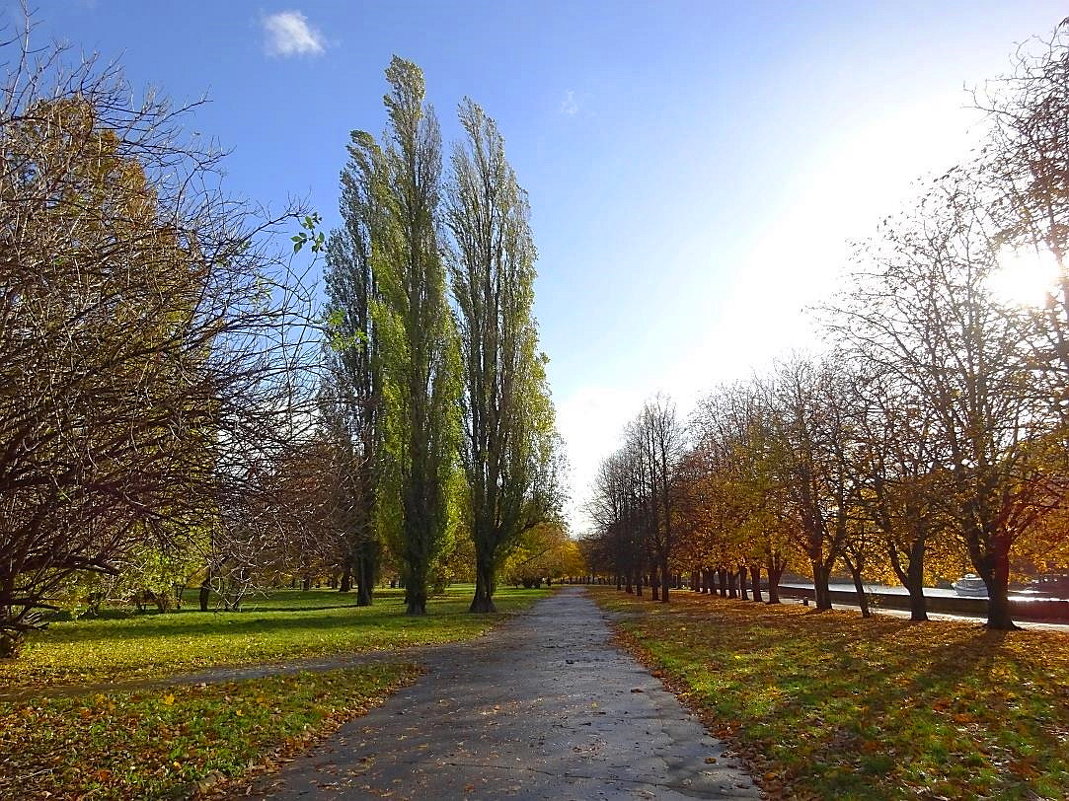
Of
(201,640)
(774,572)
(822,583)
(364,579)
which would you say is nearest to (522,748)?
(201,640)

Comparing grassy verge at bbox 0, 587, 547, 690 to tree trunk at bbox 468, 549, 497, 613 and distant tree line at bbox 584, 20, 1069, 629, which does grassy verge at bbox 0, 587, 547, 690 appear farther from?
distant tree line at bbox 584, 20, 1069, 629

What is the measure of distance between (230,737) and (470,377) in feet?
77.0

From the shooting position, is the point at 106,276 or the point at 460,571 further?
the point at 460,571

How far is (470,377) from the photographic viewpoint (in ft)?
99.9

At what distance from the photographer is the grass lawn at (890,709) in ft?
19.1

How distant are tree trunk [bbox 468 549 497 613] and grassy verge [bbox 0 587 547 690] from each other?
1.33 meters

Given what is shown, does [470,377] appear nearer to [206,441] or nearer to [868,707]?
[868,707]

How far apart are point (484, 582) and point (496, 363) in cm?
961

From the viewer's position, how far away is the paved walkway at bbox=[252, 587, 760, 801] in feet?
19.2

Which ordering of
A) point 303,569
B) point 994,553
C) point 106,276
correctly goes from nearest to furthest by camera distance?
point 106,276 < point 303,569 < point 994,553

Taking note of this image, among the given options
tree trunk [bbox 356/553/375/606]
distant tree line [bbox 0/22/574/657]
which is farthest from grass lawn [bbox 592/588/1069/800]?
tree trunk [bbox 356/553/375/606]

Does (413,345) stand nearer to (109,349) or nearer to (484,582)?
(484,582)

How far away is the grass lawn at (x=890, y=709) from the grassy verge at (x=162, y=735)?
4.84 metres

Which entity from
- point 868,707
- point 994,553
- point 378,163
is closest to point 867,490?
point 994,553
